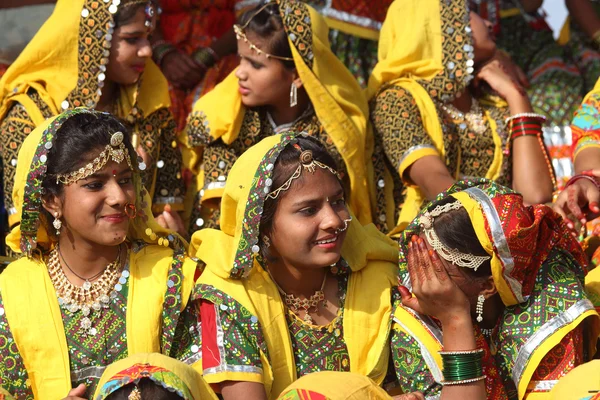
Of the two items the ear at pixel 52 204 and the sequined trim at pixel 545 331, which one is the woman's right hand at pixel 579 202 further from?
the ear at pixel 52 204

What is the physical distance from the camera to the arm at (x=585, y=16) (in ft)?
22.4

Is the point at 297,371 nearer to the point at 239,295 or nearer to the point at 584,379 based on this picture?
the point at 239,295

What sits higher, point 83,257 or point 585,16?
point 585,16

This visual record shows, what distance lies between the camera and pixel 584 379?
12.1 ft

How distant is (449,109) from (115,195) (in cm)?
226

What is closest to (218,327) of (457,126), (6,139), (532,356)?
(532,356)

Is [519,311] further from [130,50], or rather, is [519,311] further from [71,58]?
[71,58]

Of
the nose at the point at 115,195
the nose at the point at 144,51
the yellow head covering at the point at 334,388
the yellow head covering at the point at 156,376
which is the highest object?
the nose at the point at 144,51

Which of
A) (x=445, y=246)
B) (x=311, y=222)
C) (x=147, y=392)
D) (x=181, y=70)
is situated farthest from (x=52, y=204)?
(x=181, y=70)

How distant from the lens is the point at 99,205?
4285mm

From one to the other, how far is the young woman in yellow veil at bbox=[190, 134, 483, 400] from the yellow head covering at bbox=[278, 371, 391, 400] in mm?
435

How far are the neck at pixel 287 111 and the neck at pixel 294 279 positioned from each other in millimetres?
1531

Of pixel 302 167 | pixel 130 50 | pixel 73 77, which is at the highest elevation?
pixel 130 50

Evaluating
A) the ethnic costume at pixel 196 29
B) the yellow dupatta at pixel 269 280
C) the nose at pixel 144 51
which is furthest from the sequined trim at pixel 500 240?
the ethnic costume at pixel 196 29
